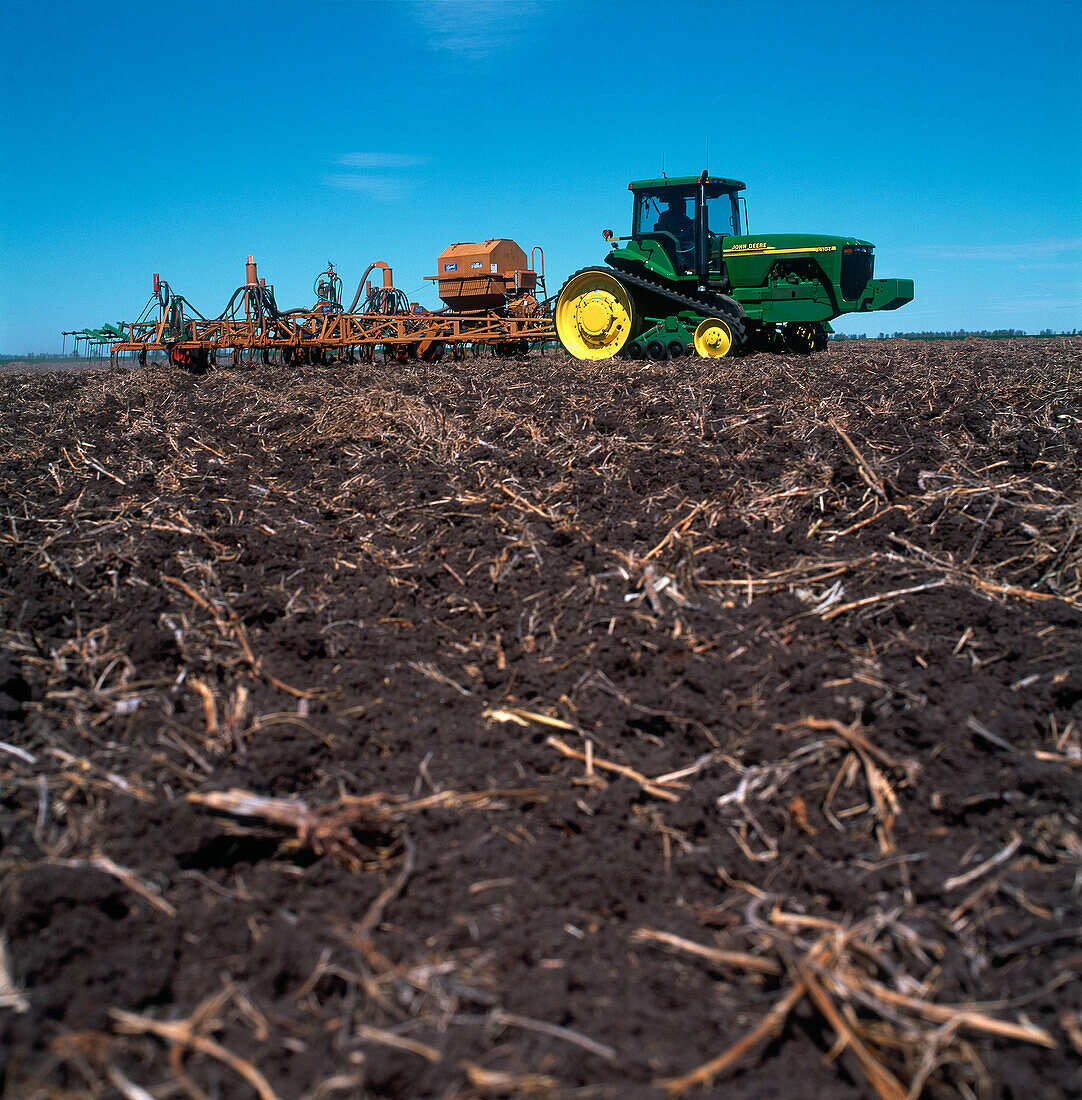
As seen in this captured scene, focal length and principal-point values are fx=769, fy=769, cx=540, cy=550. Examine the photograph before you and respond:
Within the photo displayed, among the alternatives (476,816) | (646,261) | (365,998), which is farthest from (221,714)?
(646,261)

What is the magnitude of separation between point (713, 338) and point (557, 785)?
11.5 meters

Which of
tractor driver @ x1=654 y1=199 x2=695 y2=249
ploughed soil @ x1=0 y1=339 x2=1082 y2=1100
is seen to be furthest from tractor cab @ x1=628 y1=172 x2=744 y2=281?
ploughed soil @ x1=0 y1=339 x2=1082 y2=1100

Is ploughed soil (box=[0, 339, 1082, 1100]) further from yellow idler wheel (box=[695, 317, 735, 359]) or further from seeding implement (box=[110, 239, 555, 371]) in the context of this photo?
seeding implement (box=[110, 239, 555, 371])

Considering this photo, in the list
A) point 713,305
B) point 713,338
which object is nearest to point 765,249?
point 713,305

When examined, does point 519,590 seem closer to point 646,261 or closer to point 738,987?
point 738,987

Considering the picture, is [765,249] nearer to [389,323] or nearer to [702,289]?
[702,289]

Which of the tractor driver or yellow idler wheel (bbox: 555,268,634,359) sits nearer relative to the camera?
the tractor driver

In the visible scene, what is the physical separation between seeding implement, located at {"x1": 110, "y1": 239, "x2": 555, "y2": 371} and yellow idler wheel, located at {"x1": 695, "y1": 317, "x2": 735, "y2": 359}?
3.75 meters

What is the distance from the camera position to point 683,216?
13.1 m

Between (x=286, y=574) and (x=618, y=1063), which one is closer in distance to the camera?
(x=618, y=1063)

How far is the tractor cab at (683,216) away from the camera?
12.8m

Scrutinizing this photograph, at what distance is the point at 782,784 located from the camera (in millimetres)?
2141

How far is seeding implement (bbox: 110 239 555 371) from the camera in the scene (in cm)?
1628

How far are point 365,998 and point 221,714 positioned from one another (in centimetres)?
118
